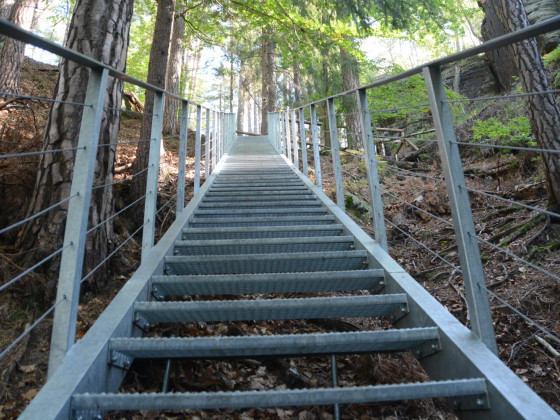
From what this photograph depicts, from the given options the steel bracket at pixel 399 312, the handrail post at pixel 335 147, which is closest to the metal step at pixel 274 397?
the steel bracket at pixel 399 312

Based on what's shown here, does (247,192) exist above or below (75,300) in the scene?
above

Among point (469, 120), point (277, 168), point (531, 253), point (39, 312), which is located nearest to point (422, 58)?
point (469, 120)

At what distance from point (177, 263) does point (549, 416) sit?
7.27 ft

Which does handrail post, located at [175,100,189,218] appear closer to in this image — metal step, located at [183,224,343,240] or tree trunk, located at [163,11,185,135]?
metal step, located at [183,224,343,240]

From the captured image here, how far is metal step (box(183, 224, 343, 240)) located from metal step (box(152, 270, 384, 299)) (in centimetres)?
93

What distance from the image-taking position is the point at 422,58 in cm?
4022

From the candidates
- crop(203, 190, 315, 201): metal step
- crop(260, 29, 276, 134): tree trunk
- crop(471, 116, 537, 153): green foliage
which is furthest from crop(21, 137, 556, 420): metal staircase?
crop(260, 29, 276, 134): tree trunk

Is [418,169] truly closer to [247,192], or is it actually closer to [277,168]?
[277,168]

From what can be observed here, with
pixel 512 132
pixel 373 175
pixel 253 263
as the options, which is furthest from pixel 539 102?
pixel 253 263

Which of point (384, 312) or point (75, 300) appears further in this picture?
point (384, 312)

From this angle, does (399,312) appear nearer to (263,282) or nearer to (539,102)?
(263,282)

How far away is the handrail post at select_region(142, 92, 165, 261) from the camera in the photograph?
8.97ft

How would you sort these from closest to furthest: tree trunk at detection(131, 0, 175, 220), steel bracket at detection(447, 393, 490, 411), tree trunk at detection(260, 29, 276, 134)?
steel bracket at detection(447, 393, 490, 411) → tree trunk at detection(131, 0, 175, 220) → tree trunk at detection(260, 29, 276, 134)

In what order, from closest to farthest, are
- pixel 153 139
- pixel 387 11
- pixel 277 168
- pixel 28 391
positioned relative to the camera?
1. pixel 28 391
2. pixel 153 139
3. pixel 387 11
4. pixel 277 168
